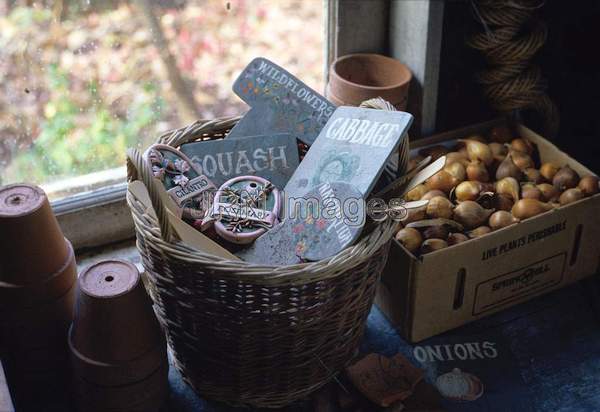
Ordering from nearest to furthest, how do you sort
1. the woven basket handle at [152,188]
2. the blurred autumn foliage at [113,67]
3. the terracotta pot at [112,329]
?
1. the woven basket handle at [152,188]
2. the terracotta pot at [112,329]
3. the blurred autumn foliage at [113,67]

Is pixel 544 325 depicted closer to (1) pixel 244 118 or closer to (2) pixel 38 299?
(1) pixel 244 118

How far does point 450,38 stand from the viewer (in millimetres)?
1744

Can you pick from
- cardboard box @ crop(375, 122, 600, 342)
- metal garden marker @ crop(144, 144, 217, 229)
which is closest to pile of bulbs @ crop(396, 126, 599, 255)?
cardboard box @ crop(375, 122, 600, 342)

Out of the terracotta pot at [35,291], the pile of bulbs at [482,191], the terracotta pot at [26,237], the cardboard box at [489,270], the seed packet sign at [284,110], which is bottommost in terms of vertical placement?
the cardboard box at [489,270]

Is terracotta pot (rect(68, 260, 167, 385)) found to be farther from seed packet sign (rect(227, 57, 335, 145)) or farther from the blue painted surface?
seed packet sign (rect(227, 57, 335, 145))

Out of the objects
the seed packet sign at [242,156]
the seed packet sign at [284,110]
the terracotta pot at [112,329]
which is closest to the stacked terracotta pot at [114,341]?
the terracotta pot at [112,329]

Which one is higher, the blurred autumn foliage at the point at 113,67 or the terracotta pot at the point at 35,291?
the blurred autumn foliage at the point at 113,67

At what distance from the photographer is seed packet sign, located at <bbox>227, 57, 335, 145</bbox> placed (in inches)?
56.7

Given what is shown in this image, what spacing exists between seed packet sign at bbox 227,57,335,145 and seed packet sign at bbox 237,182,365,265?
0.71 feet

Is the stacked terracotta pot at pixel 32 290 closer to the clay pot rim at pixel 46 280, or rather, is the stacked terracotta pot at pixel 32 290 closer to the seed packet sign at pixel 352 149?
the clay pot rim at pixel 46 280

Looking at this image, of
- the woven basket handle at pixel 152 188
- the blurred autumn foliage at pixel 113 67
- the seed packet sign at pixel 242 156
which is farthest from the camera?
the blurred autumn foliage at pixel 113 67

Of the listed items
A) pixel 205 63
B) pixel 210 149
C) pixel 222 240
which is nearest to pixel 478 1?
pixel 205 63

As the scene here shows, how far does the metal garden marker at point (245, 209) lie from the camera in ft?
4.13

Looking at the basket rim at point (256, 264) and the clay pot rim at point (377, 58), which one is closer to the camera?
the basket rim at point (256, 264)
